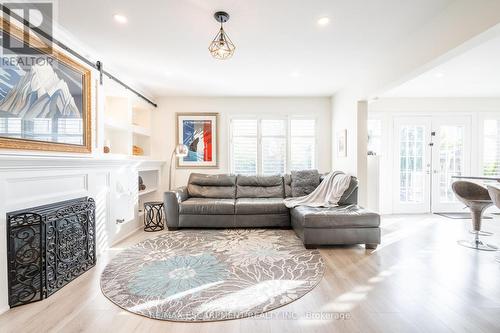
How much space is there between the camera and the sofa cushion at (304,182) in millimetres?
4418

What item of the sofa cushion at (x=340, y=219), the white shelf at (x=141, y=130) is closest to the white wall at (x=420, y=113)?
the sofa cushion at (x=340, y=219)

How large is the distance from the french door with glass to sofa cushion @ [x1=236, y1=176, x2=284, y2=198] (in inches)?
107

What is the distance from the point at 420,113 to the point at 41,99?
643 cm

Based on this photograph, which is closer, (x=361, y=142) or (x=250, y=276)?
(x=250, y=276)

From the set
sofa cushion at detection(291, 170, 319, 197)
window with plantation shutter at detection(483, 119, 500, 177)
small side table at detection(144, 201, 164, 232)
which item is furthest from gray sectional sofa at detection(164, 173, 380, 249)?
window with plantation shutter at detection(483, 119, 500, 177)

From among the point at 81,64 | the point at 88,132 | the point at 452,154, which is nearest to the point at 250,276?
the point at 88,132

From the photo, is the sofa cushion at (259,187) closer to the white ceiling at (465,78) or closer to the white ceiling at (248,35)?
the white ceiling at (248,35)

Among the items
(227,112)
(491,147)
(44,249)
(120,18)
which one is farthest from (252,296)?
(491,147)

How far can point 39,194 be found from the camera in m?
2.12

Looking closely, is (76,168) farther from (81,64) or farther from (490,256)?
(490,256)

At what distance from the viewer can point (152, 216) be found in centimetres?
414

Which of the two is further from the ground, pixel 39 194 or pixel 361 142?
pixel 361 142

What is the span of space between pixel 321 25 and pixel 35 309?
3.57 m

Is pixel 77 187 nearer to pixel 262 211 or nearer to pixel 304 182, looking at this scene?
pixel 262 211
